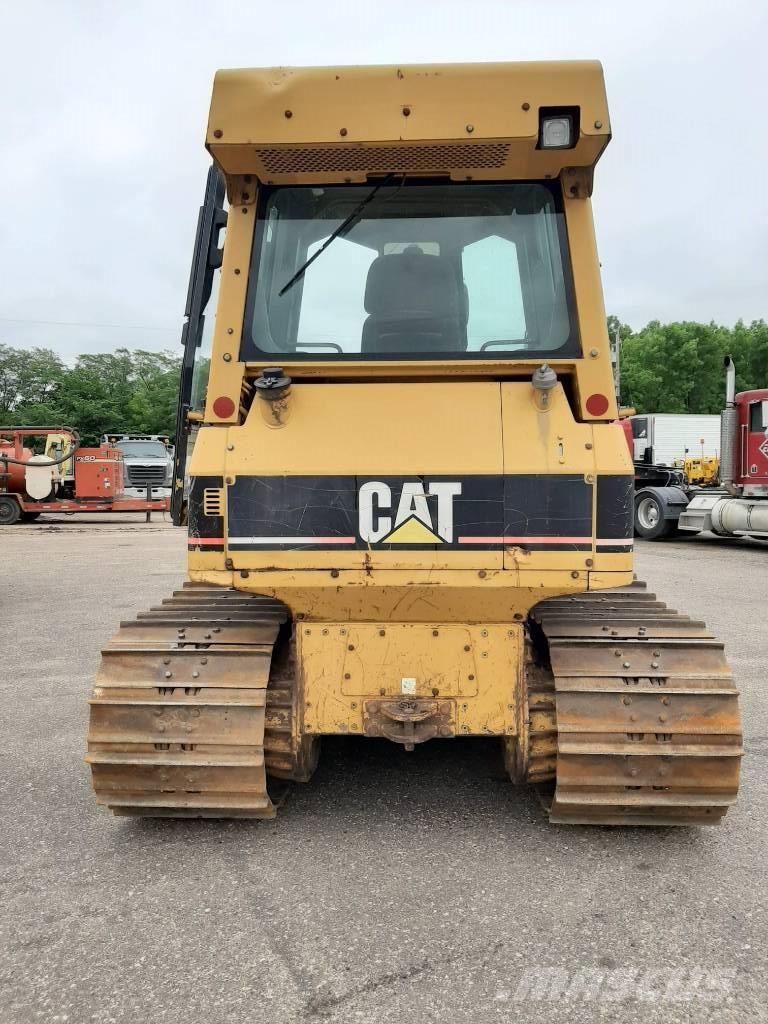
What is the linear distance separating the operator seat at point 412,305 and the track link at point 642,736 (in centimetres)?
136

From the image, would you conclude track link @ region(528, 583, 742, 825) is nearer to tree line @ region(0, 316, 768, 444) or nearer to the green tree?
tree line @ region(0, 316, 768, 444)

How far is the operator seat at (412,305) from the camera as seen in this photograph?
330 cm

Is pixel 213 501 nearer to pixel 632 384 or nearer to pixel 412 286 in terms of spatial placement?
pixel 412 286

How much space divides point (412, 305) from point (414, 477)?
2.66ft

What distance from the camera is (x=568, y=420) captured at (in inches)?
120

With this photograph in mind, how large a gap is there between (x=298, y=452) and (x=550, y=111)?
1.58 m

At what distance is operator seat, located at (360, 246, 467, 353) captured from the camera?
3.30m

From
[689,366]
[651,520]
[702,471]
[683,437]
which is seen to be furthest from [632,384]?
[651,520]

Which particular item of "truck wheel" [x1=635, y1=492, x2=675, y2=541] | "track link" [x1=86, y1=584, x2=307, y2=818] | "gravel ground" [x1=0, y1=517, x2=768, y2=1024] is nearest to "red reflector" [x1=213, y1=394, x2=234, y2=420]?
"track link" [x1=86, y1=584, x2=307, y2=818]

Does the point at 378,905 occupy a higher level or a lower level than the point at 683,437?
lower

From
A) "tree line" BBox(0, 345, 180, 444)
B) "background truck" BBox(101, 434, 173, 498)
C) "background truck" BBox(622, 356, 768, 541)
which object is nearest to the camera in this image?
"background truck" BBox(622, 356, 768, 541)

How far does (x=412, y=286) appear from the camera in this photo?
337cm

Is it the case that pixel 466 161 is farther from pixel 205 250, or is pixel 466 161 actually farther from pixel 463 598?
pixel 463 598

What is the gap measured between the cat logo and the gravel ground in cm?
120
